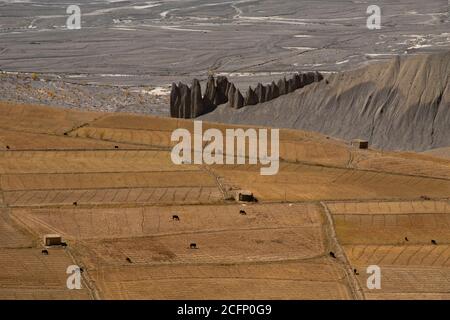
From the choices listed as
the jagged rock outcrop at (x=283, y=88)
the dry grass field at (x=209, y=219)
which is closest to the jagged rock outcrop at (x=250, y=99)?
the jagged rock outcrop at (x=283, y=88)

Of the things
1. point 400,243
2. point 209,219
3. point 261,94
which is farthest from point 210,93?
point 400,243

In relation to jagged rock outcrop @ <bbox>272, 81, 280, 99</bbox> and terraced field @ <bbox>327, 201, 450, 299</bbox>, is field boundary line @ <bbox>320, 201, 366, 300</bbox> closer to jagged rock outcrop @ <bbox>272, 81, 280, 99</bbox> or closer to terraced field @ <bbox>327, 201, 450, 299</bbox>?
terraced field @ <bbox>327, 201, 450, 299</bbox>

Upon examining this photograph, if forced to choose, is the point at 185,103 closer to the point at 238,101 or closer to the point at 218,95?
the point at 218,95

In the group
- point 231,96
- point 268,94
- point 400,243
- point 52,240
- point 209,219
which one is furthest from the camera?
point 268,94

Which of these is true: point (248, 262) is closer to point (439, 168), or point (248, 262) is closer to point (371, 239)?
point (371, 239)

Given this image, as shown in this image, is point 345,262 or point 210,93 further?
point 210,93

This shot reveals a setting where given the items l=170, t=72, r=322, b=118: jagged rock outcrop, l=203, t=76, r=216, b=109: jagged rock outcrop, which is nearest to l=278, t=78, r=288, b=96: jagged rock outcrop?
l=170, t=72, r=322, b=118: jagged rock outcrop
